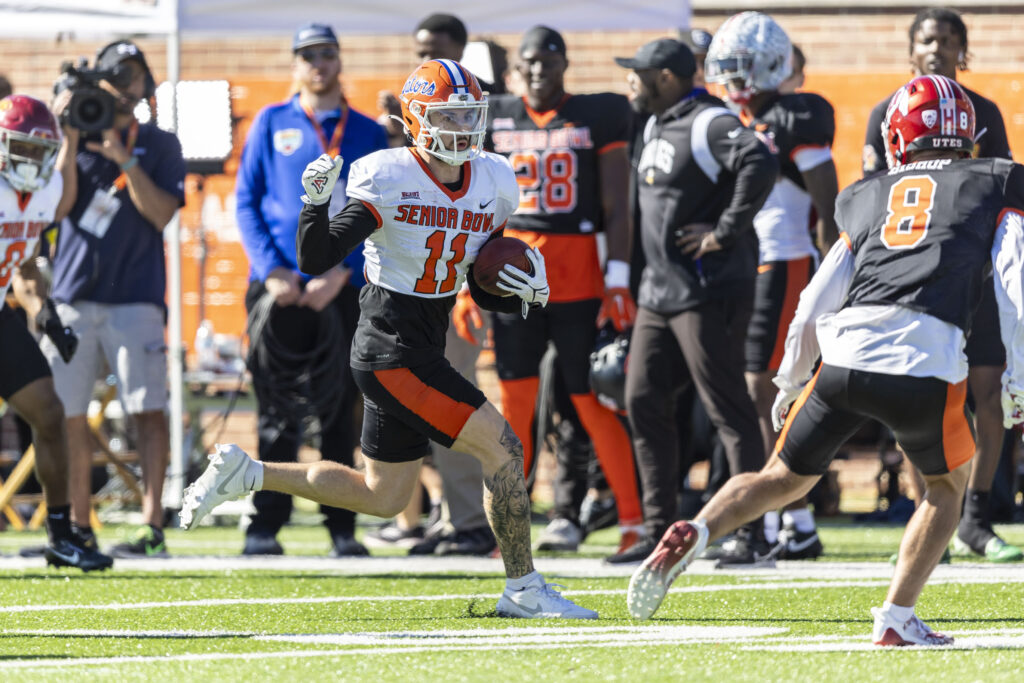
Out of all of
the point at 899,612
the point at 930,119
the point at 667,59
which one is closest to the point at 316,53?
the point at 667,59

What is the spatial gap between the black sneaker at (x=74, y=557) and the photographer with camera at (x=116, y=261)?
75 cm

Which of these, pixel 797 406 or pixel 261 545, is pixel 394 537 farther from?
pixel 797 406

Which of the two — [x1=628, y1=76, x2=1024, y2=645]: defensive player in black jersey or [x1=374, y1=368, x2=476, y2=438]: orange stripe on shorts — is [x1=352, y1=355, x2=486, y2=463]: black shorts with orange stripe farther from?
[x1=628, y1=76, x2=1024, y2=645]: defensive player in black jersey

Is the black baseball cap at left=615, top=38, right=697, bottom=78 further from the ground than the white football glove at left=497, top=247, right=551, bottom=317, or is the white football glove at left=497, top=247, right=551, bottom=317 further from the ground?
the black baseball cap at left=615, top=38, right=697, bottom=78

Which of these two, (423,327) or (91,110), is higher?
(91,110)

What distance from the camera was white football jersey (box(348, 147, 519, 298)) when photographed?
5.16m

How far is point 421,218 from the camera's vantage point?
204 inches

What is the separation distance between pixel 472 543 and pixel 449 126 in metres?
2.89

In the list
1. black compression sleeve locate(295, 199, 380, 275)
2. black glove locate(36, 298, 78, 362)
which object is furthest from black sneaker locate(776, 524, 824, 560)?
black glove locate(36, 298, 78, 362)

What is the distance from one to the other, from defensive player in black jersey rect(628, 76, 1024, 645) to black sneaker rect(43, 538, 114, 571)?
2913mm

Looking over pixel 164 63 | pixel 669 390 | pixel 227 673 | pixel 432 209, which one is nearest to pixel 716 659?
pixel 227 673

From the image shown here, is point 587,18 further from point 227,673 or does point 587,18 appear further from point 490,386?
point 227,673

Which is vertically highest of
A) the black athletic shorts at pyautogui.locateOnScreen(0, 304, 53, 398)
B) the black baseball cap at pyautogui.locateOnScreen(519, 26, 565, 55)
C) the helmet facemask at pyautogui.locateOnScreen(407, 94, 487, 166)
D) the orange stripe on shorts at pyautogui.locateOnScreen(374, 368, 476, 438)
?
the black baseball cap at pyautogui.locateOnScreen(519, 26, 565, 55)

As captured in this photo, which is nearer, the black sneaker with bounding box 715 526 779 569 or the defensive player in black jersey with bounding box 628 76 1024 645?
the defensive player in black jersey with bounding box 628 76 1024 645
